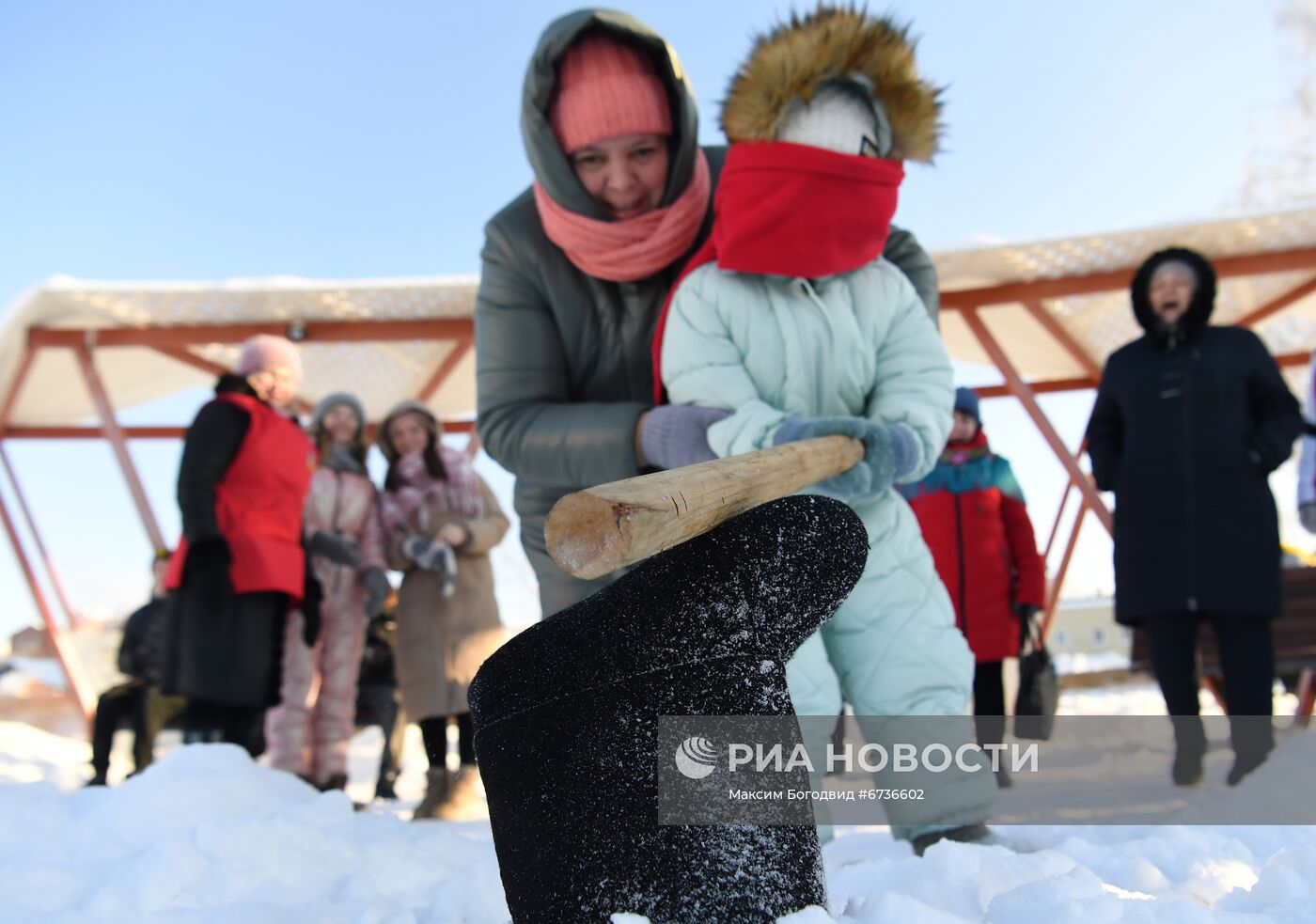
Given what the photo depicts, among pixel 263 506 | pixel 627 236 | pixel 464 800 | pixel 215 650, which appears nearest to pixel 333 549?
pixel 263 506

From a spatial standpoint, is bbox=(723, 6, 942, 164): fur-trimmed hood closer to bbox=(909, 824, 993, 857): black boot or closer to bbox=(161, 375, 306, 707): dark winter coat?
bbox=(909, 824, 993, 857): black boot

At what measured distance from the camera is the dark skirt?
300cm

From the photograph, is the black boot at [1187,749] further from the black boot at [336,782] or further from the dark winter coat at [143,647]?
the dark winter coat at [143,647]

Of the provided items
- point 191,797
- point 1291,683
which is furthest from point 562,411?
point 1291,683

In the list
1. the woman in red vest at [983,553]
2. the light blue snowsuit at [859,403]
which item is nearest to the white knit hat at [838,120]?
the light blue snowsuit at [859,403]

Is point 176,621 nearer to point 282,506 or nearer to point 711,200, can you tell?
point 282,506

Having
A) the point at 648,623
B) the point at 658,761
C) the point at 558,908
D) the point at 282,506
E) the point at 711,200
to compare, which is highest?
the point at 711,200

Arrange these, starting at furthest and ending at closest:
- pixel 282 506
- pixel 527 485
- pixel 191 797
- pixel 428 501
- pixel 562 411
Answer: pixel 428 501 < pixel 282 506 < pixel 527 485 < pixel 562 411 < pixel 191 797

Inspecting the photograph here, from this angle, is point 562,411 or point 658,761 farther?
point 562,411

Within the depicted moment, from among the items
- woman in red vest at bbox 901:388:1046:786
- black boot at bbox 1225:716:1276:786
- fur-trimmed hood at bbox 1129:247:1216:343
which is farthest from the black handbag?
fur-trimmed hood at bbox 1129:247:1216:343

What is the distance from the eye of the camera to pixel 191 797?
5.69 feet

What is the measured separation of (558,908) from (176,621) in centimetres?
241

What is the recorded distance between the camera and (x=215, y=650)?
119 inches

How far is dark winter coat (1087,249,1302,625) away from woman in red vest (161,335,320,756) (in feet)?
8.24
